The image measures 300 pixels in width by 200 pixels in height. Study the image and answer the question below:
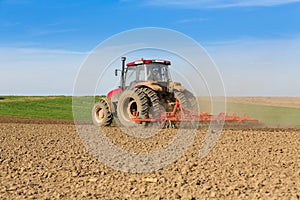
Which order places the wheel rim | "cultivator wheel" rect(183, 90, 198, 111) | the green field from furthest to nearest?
the green field → the wheel rim → "cultivator wheel" rect(183, 90, 198, 111)

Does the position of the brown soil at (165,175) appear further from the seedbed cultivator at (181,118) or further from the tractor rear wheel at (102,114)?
the tractor rear wheel at (102,114)

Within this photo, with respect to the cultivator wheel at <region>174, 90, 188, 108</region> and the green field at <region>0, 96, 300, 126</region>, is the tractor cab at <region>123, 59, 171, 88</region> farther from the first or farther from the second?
the green field at <region>0, 96, 300, 126</region>

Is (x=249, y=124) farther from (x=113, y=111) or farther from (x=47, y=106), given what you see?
(x=47, y=106)

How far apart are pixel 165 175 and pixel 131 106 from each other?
6.84 metres

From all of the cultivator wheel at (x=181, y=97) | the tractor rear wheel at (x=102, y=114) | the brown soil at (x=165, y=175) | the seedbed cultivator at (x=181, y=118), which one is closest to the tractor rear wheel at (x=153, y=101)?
the seedbed cultivator at (x=181, y=118)

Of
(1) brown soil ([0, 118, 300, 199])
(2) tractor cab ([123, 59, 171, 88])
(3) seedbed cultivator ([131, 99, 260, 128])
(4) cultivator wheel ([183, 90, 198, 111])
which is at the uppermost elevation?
(2) tractor cab ([123, 59, 171, 88])

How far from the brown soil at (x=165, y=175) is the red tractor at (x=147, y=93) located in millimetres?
2883

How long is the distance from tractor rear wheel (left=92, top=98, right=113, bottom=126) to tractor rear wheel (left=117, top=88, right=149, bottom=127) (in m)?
1.06

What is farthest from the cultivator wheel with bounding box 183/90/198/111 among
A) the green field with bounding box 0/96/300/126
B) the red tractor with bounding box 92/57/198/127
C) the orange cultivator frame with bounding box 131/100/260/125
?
the orange cultivator frame with bounding box 131/100/260/125

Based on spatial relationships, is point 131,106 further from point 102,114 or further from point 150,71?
point 102,114

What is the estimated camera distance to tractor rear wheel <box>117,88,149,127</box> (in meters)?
12.2

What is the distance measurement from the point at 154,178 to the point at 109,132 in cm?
640

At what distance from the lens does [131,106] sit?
13062 millimetres

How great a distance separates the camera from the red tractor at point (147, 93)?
12188mm
